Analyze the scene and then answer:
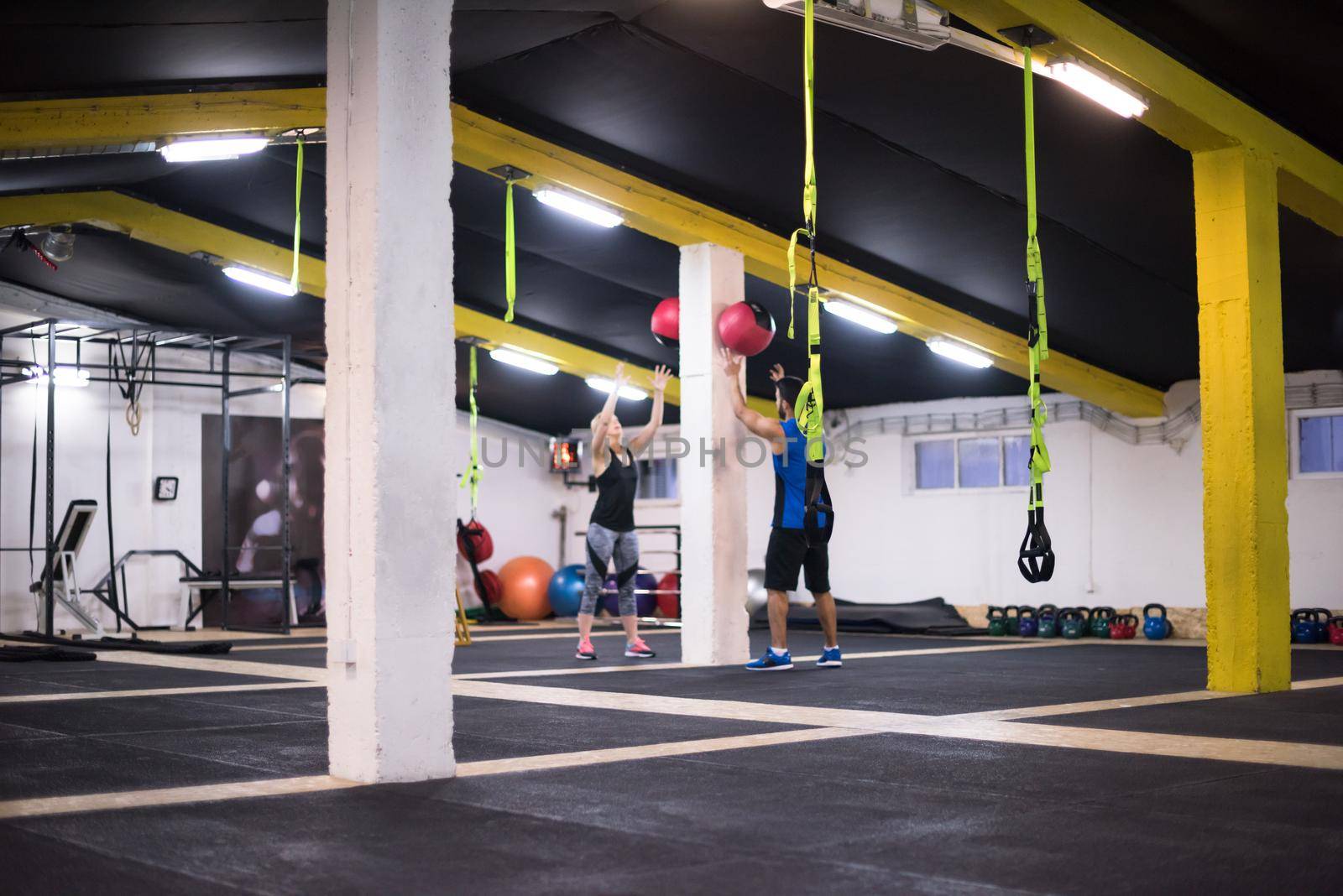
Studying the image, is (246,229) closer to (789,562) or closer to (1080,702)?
(789,562)

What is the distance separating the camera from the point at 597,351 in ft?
47.0

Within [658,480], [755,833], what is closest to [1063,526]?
[658,480]

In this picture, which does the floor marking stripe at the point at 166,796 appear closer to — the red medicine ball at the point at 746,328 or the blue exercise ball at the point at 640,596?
the red medicine ball at the point at 746,328

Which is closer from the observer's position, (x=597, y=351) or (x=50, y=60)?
(x=50, y=60)

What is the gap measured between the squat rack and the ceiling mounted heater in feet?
25.1

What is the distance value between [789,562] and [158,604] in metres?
8.89

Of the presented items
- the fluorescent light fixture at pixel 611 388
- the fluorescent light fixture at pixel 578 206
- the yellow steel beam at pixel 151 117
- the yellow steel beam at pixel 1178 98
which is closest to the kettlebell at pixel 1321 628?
the yellow steel beam at pixel 1178 98

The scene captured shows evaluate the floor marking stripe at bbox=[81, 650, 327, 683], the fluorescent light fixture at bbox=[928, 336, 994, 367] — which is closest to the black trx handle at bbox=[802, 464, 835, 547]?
the floor marking stripe at bbox=[81, 650, 327, 683]

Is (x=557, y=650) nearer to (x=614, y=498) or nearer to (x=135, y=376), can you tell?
(x=614, y=498)

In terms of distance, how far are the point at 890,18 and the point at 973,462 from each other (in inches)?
362

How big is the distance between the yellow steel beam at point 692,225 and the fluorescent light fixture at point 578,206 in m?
0.06

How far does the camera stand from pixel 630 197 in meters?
9.02

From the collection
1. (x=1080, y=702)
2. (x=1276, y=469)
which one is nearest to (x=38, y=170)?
(x=1080, y=702)

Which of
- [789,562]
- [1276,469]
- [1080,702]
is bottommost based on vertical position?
[1080,702]
